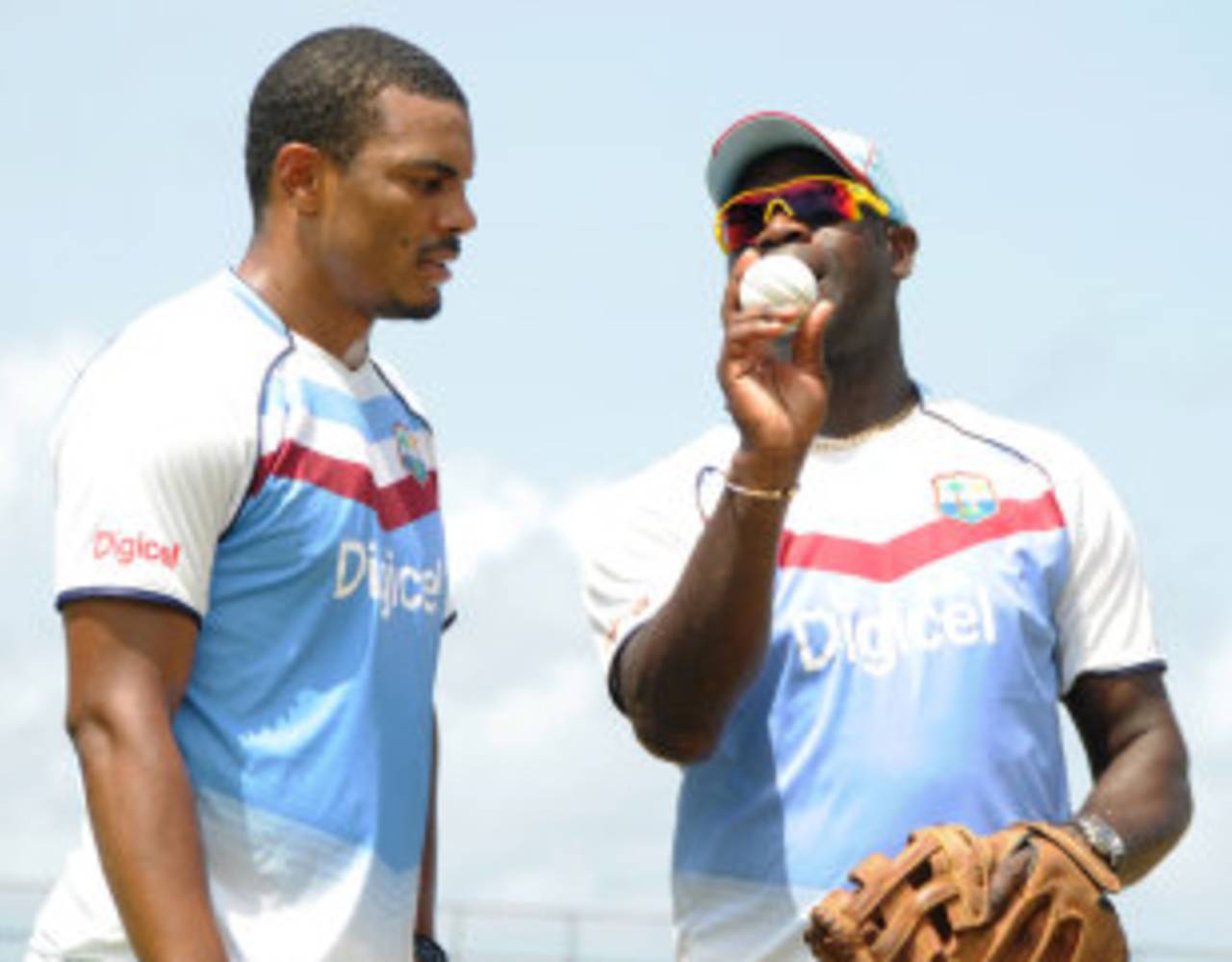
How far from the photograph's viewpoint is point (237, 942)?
625cm

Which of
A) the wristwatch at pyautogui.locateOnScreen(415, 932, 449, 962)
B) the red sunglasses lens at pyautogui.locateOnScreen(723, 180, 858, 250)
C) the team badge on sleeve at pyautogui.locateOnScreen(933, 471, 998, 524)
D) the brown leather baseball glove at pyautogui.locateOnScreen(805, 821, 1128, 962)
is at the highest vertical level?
the red sunglasses lens at pyautogui.locateOnScreen(723, 180, 858, 250)

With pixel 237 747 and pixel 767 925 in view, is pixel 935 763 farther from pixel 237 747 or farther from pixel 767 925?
pixel 237 747

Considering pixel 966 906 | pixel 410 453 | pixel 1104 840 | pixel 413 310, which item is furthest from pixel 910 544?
pixel 413 310

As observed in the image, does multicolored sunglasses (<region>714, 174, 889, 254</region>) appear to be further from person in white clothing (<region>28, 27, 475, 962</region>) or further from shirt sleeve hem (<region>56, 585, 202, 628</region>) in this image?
shirt sleeve hem (<region>56, 585, 202, 628</region>)

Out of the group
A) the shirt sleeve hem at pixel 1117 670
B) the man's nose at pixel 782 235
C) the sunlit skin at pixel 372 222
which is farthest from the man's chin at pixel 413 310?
the shirt sleeve hem at pixel 1117 670

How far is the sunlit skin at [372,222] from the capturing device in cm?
661

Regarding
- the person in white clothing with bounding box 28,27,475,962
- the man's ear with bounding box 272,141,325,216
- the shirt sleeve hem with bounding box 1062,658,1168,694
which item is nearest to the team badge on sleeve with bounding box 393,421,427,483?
the person in white clothing with bounding box 28,27,475,962

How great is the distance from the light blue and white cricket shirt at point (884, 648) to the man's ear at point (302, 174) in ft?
4.08

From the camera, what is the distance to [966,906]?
654 centimetres

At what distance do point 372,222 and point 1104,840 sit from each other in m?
2.12

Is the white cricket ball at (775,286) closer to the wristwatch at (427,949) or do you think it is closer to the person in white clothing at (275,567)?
the person in white clothing at (275,567)

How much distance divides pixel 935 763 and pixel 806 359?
952 mm

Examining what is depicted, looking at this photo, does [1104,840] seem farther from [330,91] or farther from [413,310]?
[330,91]

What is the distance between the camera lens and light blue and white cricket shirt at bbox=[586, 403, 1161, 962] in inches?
272
